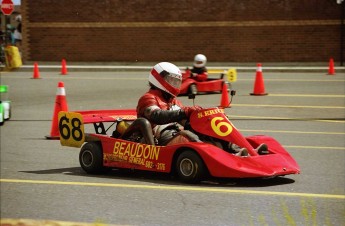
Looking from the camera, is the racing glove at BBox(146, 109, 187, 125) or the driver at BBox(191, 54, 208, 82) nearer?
the racing glove at BBox(146, 109, 187, 125)

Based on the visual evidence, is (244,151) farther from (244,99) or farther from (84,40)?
(84,40)

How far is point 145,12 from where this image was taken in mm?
33562

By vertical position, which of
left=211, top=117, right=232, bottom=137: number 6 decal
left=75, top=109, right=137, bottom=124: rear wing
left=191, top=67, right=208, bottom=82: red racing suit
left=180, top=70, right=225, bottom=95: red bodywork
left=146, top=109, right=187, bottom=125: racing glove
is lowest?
left=180, top=70, right=225, bottom=95: red bodywork

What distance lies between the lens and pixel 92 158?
9.32 meters

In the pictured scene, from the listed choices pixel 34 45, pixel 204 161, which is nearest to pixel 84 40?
pixel 34 45

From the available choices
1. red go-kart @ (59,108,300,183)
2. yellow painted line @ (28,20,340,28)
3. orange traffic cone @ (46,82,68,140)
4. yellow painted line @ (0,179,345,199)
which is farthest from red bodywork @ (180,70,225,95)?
yellow painted line @ (28,20,340,28)

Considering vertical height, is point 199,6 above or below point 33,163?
above

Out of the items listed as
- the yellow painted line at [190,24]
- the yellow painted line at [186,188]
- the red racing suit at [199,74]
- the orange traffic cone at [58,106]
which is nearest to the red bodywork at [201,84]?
the red racing suit at [199,74]

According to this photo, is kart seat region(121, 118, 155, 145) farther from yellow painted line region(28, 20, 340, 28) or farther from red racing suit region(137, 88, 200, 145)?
yellow painted line region(28, 20, 340, 28)

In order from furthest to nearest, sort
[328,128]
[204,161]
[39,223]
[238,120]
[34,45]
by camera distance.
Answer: [34,45]
[238,120]
[328,128]
[204,161]
[39,223]

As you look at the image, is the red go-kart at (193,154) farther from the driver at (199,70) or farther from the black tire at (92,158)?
the driver at (199,70)

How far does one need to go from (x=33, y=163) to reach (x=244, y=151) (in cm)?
302

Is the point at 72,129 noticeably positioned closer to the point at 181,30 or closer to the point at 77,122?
the point at 77,122

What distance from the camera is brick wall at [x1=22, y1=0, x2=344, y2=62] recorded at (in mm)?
31922
